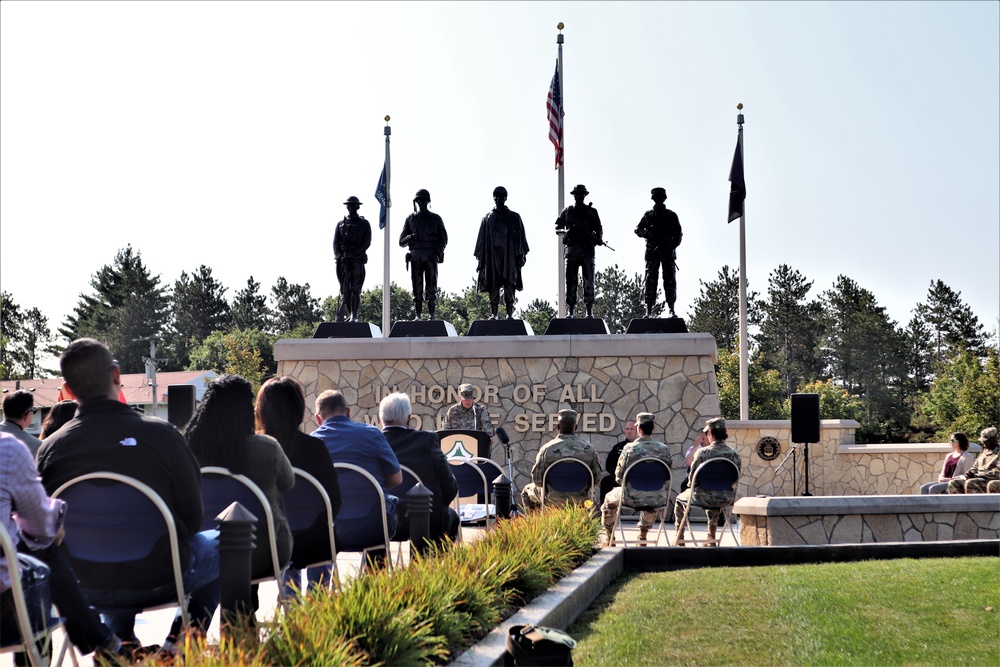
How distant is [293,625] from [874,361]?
74.9 metres

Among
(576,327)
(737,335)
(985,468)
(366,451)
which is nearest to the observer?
(366,451)

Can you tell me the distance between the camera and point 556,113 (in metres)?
22.1

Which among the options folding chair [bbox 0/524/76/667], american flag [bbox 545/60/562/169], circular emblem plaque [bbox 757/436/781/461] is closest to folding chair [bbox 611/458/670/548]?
folding chair [bbox 0/524/76/667]

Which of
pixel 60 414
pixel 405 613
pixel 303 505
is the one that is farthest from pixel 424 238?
pixel 405 613

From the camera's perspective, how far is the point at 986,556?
28.8ft

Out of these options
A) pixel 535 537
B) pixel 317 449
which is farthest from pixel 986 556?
pixel 317 449

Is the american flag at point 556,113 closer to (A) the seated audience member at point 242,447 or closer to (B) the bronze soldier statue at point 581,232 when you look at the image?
(B) the bronze soldier statue at point 581,232

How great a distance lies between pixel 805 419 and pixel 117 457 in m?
13.8

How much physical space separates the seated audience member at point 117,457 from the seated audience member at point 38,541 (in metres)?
0.23

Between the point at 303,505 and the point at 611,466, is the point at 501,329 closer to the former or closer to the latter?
the point at 611,466

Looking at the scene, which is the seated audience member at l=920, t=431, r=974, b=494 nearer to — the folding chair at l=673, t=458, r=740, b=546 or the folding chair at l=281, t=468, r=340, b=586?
the folding chair at l=673, t=458, r=740, b=546

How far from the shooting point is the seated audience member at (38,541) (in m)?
3.79

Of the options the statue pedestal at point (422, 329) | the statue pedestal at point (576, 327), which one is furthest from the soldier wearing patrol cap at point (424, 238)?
the statue pedestal at point (576, 327)

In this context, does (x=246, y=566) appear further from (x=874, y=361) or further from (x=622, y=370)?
(x=874, y=361)
